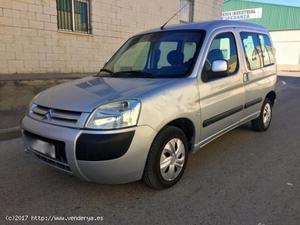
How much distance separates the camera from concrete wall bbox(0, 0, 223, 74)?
7.59 meters

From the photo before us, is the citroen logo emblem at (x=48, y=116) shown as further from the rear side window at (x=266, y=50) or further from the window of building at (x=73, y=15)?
the window of building at (x=73, y=15)

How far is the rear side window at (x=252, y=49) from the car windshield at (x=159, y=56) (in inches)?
45.1

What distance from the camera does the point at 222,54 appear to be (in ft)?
13.3

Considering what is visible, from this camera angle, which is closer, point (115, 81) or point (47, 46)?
point (115, 81)

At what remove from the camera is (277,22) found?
35.7 m

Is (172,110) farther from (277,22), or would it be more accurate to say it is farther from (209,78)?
(277,22)

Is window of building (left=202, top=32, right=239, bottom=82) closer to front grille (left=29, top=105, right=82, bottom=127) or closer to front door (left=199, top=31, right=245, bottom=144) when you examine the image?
front door (left=199, top=31, right=245, bottom=144)

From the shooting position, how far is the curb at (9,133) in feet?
17.3

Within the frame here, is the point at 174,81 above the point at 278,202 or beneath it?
above

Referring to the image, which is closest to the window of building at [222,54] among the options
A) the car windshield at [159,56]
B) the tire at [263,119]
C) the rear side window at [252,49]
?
the car windshield at [159,56]

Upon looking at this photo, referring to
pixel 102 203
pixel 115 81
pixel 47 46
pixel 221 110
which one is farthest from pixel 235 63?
pixel 47 46

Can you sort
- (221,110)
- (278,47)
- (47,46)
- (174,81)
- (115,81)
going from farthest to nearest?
1. (278,47)
2. (47,46)
3. (221,110)
4. (115,81)
5. (174,81)

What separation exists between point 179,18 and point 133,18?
340 centimetres

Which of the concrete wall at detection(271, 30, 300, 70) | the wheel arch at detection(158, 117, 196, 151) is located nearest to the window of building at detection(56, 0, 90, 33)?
the wheel arch at detection(158, 117, 196, 151)
